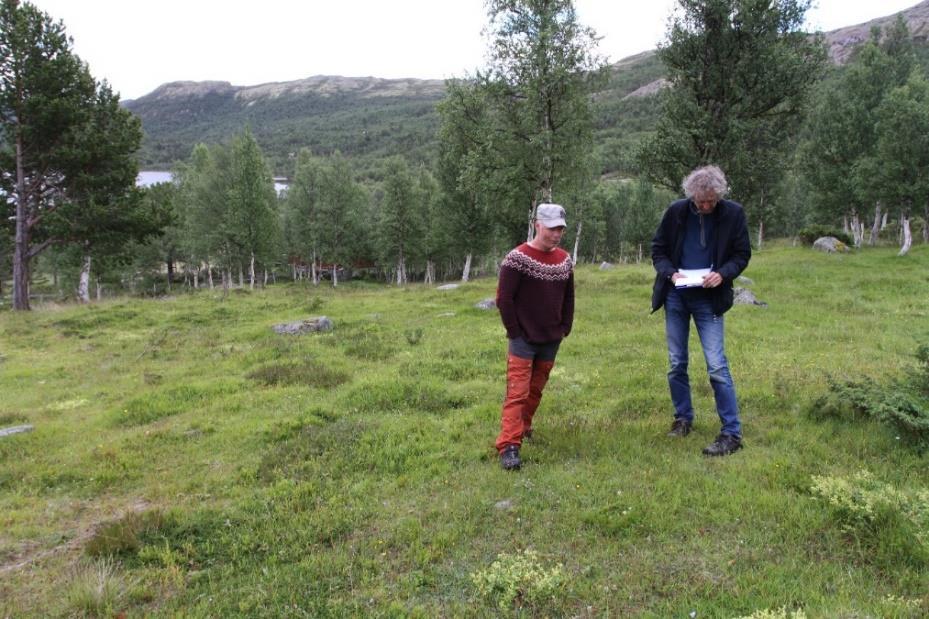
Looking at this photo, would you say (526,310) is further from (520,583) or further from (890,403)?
(890,403)

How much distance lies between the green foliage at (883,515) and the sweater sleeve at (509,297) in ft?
11.1

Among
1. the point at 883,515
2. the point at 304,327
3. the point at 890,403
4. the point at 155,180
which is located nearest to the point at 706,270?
the point at 890,403

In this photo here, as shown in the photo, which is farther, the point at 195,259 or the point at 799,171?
the point at 195,259

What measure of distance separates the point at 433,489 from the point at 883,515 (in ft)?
13.6

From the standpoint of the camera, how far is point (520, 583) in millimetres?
3920

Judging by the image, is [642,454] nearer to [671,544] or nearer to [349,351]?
[671,544]

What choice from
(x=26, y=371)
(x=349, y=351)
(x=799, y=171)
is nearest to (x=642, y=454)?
(x=349, y=351)

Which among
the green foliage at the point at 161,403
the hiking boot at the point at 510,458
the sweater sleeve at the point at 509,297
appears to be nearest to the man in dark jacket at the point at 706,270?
the sweater sleeve at the point at 509,297

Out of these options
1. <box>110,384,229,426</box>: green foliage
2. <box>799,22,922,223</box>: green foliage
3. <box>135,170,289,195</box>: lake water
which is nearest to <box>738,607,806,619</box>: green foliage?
<box>110,384,229,426</box>: green foliage

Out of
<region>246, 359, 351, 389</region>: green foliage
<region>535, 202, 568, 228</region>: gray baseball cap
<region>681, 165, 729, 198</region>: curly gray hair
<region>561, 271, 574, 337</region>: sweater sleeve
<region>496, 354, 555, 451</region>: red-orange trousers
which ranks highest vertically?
<region>681, 165, 729, 198</region>: curly gray hair

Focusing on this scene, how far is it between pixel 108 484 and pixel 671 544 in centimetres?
674

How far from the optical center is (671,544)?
436 centimetres

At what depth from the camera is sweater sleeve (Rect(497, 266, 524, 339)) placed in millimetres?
6070

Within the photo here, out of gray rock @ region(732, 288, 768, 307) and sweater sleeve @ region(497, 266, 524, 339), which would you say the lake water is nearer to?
sweater sleeve @ region(497, 266, 524, 339)
